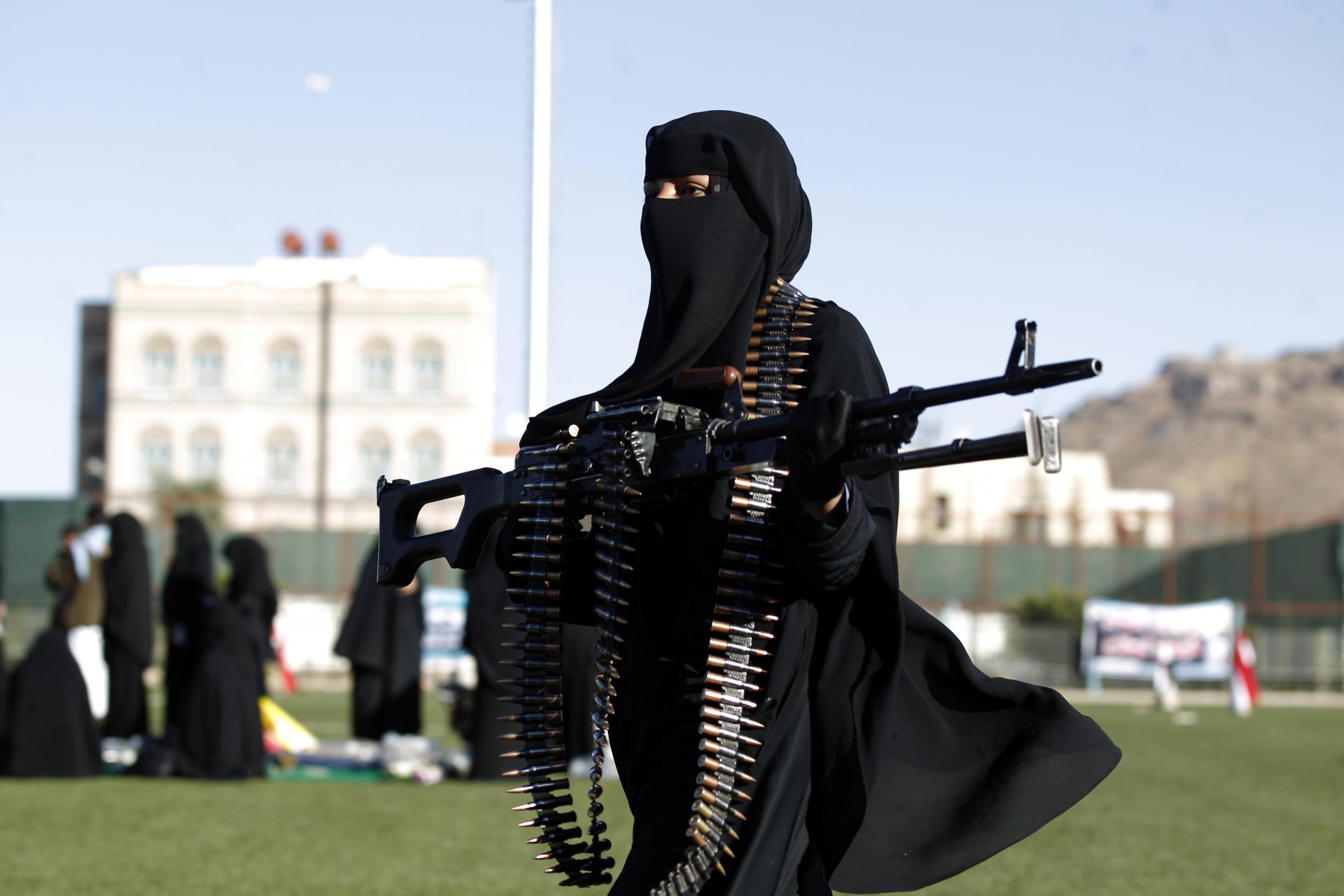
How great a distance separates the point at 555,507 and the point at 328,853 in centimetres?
594

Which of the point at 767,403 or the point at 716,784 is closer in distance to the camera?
the point at 716,784

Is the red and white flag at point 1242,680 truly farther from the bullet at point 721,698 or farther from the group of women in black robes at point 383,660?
the bullet at point 721,698

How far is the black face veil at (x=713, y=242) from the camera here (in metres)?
3.38

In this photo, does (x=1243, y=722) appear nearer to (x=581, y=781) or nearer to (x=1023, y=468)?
(x=581, y=781)

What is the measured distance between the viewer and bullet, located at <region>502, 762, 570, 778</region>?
366 cm

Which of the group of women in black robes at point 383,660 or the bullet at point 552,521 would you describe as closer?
the bullet at point 552,521

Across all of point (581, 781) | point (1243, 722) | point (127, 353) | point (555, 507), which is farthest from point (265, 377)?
point (555, 507)

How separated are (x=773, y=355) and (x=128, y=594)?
1131 cm

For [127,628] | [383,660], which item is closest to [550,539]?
[383,660]

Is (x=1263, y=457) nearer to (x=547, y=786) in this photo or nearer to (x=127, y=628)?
(x=127, y=628)

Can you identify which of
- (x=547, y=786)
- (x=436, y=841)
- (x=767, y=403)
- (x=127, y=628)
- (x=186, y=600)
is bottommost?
(x=436, y=841)

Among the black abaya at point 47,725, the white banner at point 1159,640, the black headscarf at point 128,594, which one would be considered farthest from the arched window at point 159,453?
the black abaya at point 47,725

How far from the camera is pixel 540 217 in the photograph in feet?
39.6

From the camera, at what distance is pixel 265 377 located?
232 ft
